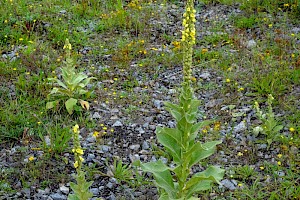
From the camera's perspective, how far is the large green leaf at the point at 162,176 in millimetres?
4082

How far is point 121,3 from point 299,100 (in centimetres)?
435

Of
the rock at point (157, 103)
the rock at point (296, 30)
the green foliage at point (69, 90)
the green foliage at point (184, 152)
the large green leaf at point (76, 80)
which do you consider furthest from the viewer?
the rock at point (296, 30)

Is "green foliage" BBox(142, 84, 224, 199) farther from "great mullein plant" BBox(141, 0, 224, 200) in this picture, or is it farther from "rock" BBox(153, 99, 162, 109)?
"rock" BBox(153, 99, 162, 109)

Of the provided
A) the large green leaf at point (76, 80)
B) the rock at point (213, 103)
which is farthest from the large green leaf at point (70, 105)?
the rock at point (213, 103)

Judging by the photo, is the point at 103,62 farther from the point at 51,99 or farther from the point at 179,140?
the point at 179,140

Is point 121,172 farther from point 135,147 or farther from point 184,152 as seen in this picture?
point 184,152

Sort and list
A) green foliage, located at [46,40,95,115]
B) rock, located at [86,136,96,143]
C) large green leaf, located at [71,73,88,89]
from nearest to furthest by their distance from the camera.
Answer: rock, located at [86,136,96,143] < green foliage, located at [46,40,95,115] < large green leaf, located at [71,73,88,89]

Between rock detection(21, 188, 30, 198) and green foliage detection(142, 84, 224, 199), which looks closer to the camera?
green foliage detection(142, 84, 224, 199)

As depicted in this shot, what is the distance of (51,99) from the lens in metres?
6.07

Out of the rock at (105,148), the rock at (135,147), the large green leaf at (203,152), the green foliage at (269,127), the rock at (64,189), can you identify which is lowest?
the rock at (64,189)

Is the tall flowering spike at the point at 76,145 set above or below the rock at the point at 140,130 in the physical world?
above

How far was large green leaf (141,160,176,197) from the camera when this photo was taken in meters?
4.08

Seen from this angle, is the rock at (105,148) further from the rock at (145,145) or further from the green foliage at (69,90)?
the green foliage at (69,90)

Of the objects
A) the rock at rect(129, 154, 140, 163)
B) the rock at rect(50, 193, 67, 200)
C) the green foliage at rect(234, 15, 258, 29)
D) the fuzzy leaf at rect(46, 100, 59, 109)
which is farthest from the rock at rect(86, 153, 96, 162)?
the green foliage at rect(234, 15, 258, 29)
